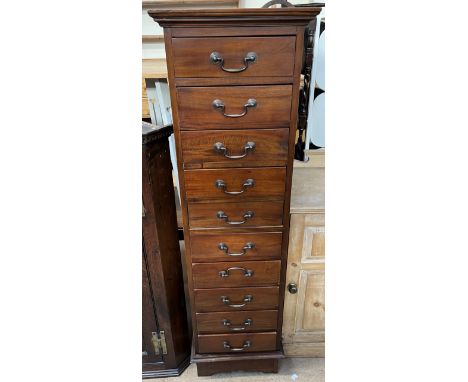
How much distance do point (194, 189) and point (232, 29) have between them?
1.59ft

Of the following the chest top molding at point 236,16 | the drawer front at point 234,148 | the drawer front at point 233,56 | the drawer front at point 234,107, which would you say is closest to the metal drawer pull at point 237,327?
the drawer front at point 234,148

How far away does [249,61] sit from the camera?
0.82 meters

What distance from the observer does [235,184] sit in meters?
0.97

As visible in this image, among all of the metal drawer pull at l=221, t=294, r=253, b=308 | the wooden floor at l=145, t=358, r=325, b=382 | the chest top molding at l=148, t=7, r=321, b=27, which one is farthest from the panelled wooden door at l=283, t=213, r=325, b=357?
the chest top molding at l=148, t=7, r=321, b=27

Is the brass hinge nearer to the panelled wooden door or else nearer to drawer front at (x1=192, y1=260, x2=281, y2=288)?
drawer front at (x1=192, y1=260, x2=281, y2=288)

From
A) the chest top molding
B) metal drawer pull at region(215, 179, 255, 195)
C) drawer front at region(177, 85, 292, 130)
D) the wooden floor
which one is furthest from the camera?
the wooden floor

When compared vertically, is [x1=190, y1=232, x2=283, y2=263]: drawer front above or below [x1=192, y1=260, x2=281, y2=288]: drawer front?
above

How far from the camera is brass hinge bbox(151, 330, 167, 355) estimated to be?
1.28m

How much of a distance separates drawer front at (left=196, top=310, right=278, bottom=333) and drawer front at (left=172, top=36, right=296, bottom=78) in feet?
2.99

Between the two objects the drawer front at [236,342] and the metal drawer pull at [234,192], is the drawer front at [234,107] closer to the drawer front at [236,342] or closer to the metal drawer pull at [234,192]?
the metal drawer pull at [234,192]

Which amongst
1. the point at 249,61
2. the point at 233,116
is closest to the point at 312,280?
the point at 233,116

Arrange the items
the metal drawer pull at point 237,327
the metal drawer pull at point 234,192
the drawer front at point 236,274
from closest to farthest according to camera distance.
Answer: the metal drawer pull at point 234,192, the drawer front at point 236,274, the metal drawer pull at point 237,327

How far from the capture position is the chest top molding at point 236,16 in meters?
0.75

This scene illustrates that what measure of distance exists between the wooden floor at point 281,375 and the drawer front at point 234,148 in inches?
40.9
